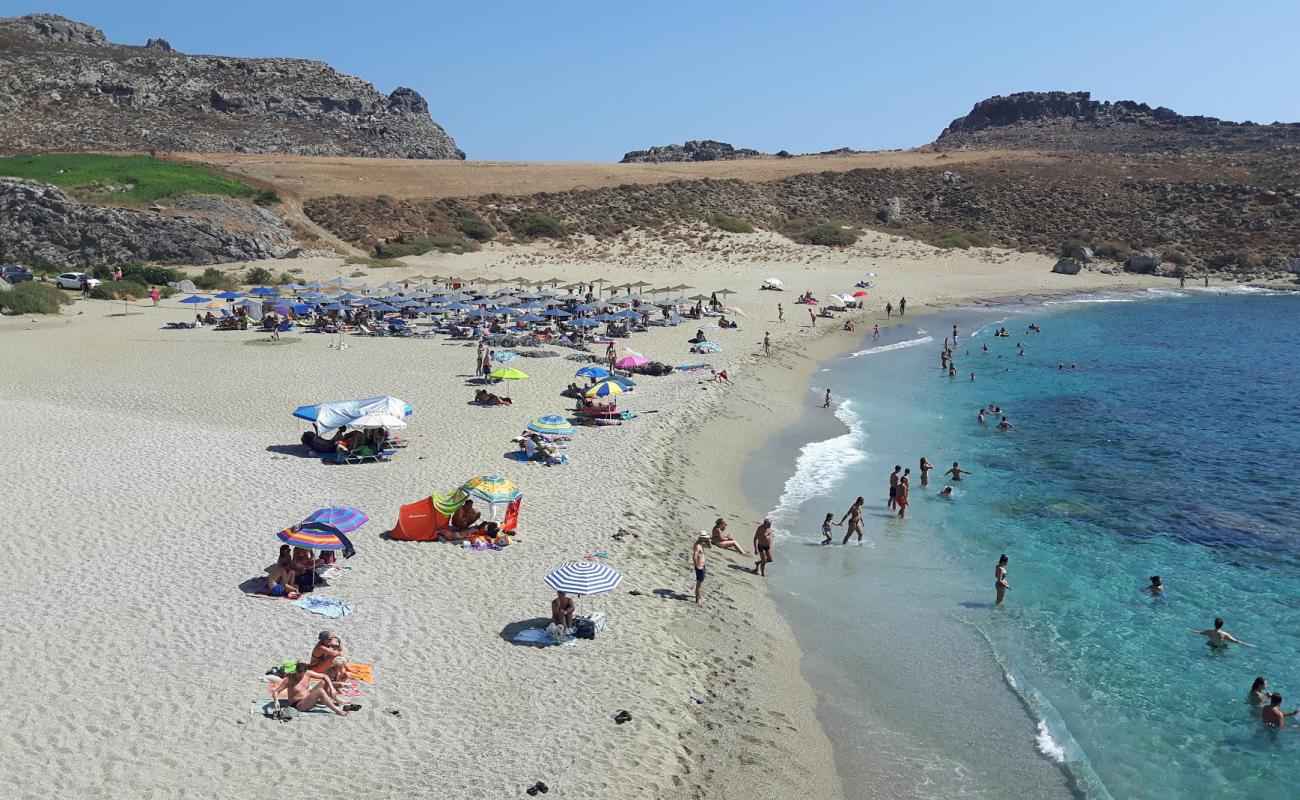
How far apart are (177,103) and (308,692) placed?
99619 millimetres

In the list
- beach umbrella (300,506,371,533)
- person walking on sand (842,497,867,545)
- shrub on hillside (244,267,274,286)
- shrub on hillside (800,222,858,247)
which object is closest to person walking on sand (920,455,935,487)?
person walking on sand (842,497,867,545)

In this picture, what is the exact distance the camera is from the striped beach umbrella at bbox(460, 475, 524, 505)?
15.7 m

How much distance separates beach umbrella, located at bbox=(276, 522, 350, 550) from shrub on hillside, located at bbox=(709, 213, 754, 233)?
59.1 meters

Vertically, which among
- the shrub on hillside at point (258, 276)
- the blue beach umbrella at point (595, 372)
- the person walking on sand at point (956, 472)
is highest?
the shrub on hillside at point (258, 276)

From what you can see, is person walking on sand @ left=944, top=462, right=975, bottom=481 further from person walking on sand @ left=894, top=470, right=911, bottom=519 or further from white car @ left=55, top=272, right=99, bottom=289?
white car @ left=55, top=272, right=99, bottom=289

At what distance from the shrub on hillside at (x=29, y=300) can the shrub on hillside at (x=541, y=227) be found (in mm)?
31896

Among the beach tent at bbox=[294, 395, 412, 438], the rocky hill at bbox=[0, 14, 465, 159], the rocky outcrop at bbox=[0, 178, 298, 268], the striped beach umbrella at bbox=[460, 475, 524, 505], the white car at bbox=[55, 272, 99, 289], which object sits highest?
the rocky hill at bbox=[0, 14, 465, 159]

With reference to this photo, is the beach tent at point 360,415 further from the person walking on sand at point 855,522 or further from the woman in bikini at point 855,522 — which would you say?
the woman in bikini at point 855,522

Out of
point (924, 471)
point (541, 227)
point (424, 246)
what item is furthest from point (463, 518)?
point (541, 227)

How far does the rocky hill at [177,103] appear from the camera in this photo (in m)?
83.8

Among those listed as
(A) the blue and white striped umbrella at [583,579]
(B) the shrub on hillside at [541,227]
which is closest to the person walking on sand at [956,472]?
(A) the blue and white striped umbrella at [583,579]

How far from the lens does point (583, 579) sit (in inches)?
494

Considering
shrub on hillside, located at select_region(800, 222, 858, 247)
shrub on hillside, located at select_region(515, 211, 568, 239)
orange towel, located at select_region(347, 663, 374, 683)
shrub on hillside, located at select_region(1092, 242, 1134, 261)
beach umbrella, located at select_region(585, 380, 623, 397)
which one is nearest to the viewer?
orange towel, located at select_region(347, 663, 374, 683)

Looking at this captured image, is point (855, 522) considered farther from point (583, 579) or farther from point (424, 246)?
point (424, 246)
